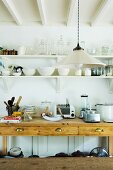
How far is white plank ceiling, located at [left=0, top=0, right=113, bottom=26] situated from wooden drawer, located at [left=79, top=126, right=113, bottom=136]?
1.52 meters

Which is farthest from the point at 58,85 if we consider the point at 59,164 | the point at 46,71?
the point at 59,164

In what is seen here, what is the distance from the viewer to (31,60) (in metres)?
3.46

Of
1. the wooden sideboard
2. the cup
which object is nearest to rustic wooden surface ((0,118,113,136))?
the wooden sideboard

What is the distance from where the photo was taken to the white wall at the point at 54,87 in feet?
11.4

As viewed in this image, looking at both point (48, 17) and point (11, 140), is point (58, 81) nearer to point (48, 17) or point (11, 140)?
point (48, 17)

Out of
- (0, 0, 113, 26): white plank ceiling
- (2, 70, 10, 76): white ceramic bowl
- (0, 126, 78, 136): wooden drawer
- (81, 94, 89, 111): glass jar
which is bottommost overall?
(0, 126, 78, 136): wooden drawer

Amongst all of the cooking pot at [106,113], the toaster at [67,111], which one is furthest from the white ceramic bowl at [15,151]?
the cooking pot at [106,113]

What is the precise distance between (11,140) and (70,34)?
1.96 meters

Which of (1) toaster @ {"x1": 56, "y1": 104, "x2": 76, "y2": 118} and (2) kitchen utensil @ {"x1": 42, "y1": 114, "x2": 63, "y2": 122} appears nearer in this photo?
(2) kitchen utensil @ {"x1": 42, "y1": 114, "x2": 63, "y2": 122}

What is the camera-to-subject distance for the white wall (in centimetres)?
347

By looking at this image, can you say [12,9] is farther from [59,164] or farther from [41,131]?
[59,164]

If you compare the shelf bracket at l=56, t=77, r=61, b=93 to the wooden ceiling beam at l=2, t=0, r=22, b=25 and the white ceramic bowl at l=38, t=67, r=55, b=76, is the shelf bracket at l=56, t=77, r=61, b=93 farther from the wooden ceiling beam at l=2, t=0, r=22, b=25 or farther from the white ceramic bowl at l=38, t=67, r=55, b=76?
the wooden ceiling beam at l=2, t=0, r=22, b=25

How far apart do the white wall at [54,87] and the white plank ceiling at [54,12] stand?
5.0 inches

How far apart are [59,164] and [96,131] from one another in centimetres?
154
